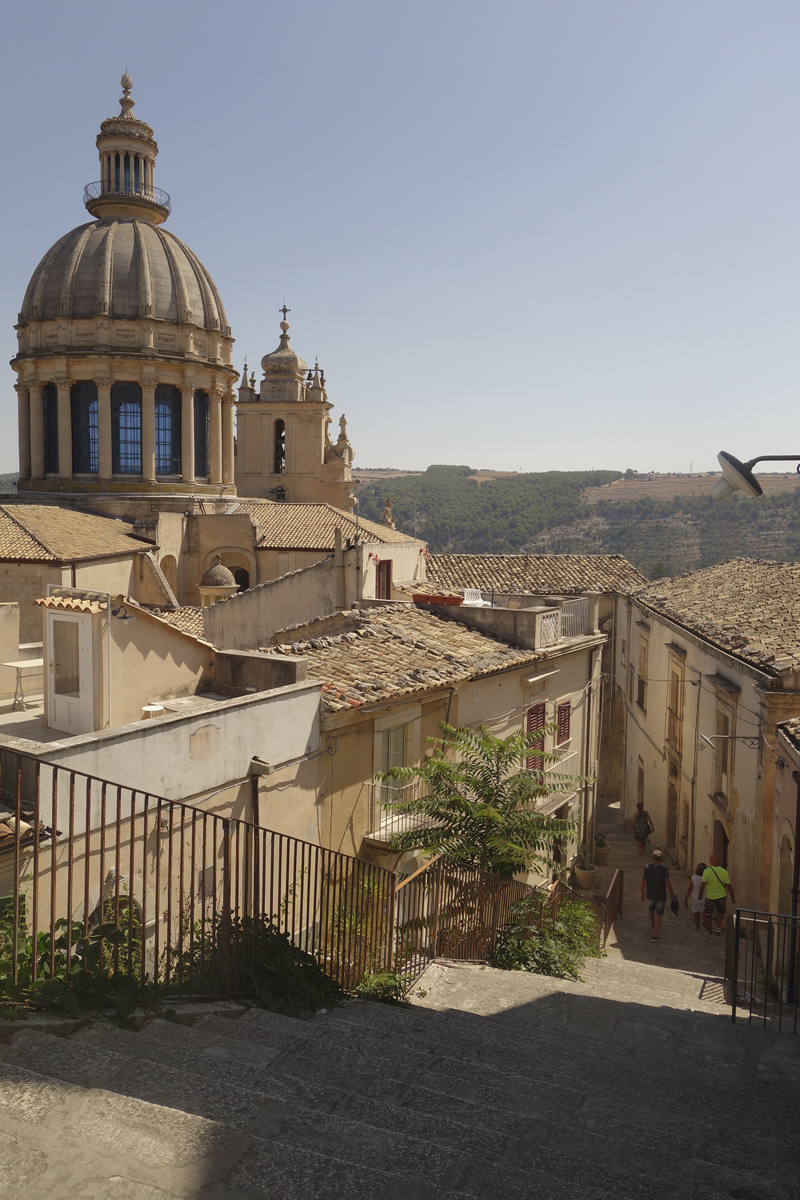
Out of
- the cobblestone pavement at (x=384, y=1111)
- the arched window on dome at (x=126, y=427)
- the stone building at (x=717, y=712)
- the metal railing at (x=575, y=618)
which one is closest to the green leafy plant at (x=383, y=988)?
the cobblestone pavement at (x=384, y=1111)

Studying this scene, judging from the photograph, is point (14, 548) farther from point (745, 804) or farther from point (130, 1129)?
point (130, 1129)

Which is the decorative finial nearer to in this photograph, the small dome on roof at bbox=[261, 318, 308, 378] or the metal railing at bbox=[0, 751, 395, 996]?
the small dome on roof at bbox=[261, 318, 308, 378]

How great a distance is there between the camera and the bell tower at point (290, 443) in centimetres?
4897

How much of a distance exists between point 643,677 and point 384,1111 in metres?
23.2

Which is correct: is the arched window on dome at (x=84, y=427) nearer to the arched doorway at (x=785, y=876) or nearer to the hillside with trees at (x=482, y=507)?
the arched doorway at (x=785, y=876)

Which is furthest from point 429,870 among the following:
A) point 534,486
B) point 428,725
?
point 534,486

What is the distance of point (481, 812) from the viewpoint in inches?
455

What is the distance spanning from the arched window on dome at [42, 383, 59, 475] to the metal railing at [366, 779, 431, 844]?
29489 mm

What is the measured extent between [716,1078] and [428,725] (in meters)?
8.33

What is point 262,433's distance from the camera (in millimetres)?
49500

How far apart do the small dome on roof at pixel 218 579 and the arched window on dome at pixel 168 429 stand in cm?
613

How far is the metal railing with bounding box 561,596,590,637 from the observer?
19062 mm

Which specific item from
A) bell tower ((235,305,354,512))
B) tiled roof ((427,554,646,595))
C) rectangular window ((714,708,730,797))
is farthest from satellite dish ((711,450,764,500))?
bell tower ((235,305,354,512))

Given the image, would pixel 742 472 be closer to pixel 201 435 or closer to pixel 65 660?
pixel 65 660
